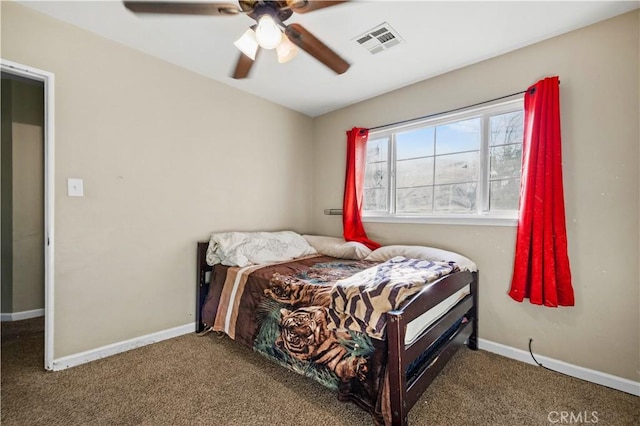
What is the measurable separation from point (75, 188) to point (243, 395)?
6.05 ft

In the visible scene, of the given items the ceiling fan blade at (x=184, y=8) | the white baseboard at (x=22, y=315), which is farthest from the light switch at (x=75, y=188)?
the white baseboard at (x=22, y=315)

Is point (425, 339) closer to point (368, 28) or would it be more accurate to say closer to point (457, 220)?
point (457, 220)

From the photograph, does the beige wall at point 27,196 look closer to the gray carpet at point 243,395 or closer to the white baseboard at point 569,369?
the gray carpet at point 243,395

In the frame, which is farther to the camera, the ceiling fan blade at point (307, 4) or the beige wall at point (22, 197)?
the beige wall at point (22, 197)

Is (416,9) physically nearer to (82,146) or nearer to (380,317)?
(380,317)

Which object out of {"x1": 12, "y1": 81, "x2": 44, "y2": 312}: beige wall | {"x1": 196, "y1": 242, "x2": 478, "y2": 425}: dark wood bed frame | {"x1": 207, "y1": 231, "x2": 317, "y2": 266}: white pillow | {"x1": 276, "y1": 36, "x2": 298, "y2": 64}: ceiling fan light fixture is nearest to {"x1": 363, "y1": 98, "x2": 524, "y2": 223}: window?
{"x1": 196, "y1": 242, "x2": 478, "y2": 425}: dark wood bed frame

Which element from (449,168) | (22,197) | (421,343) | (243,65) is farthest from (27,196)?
(449,168)

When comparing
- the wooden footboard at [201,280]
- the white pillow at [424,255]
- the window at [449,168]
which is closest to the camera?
the white pillow at [424,255]

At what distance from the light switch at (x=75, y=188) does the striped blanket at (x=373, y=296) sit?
1965 mm

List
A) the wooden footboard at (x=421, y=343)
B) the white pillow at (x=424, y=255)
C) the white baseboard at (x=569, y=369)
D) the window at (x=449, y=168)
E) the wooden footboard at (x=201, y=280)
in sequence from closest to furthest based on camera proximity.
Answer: the wooden footboard at (x=421, y=343), the white baseboard at (x=569, y=369), the white pillow at (x=424, y=255), the window at (x=449, y=168), the wooden footboard at (x=201, y=280)

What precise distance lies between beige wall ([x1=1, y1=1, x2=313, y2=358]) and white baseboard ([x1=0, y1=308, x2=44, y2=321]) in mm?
1518

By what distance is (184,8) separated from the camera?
1357 millimetres

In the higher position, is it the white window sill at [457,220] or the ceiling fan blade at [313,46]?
the ceiling fan blade at [313,46]

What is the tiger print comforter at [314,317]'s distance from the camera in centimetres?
139
